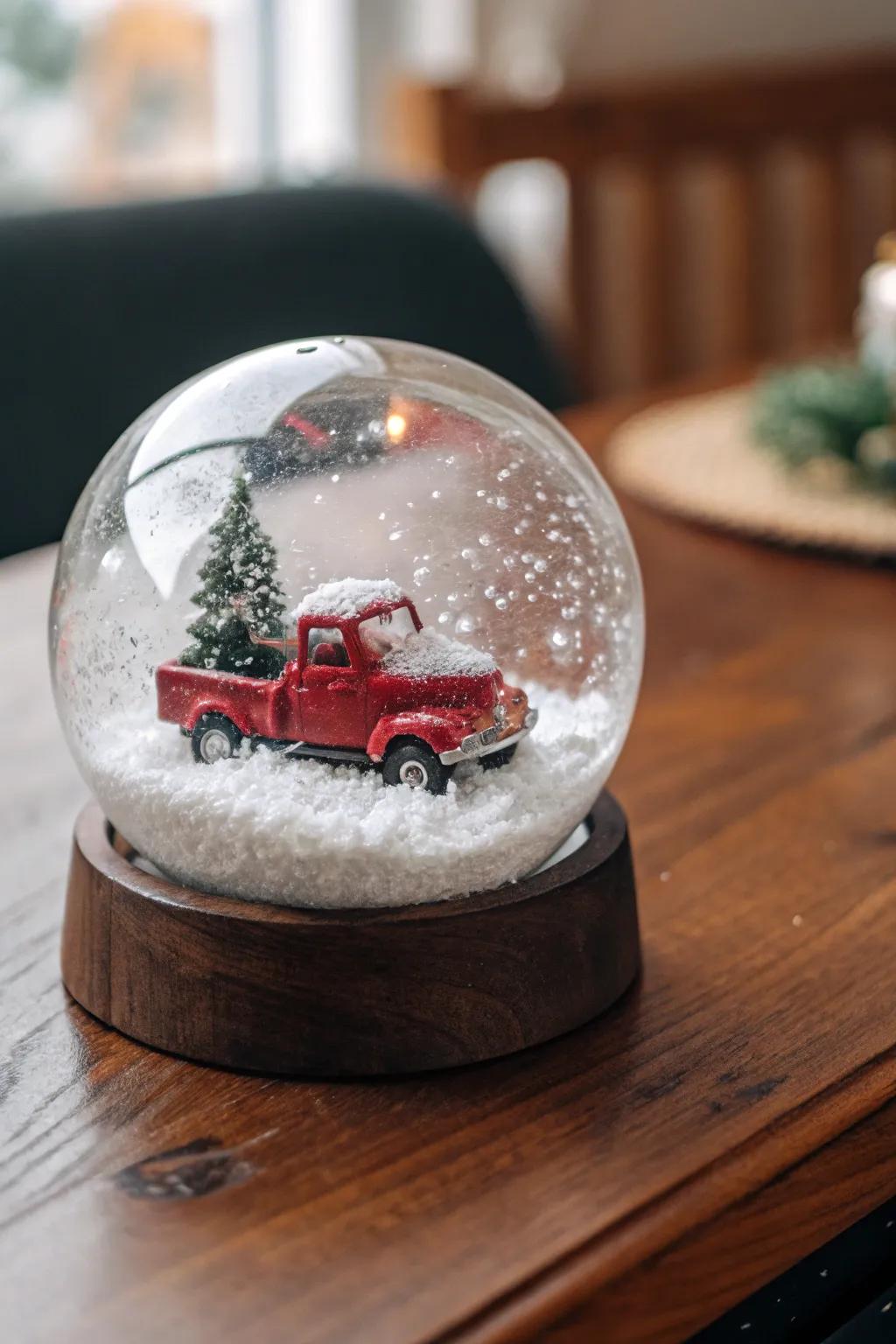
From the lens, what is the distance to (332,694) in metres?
0.45

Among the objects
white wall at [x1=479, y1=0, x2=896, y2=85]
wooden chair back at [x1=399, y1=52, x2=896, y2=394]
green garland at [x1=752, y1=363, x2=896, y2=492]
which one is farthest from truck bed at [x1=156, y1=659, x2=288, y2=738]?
white wall at [x1=479, y1=0, x2=896, y2=85]

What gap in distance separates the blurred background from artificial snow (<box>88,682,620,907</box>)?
49.1 inches

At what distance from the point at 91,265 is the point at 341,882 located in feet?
3.52

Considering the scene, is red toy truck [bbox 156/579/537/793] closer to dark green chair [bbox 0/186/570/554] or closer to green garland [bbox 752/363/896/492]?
green garland [bbox 752/363/896/492]

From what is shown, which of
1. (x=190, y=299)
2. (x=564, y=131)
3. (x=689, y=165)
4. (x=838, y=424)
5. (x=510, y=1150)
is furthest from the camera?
(x=689, y=165)

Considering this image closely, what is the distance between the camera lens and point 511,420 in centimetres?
50

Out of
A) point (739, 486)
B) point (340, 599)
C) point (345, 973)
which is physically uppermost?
point (340, 599)

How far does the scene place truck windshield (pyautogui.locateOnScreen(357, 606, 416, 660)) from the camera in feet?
1.47

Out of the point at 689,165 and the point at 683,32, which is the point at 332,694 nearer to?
the point at 689,165

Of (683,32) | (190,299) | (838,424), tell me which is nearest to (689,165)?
(683,32)

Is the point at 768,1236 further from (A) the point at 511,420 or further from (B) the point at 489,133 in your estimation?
(B) the point at 489,133

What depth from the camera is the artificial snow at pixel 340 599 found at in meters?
0.45

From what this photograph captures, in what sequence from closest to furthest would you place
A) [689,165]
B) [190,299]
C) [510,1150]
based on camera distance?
[510,1150]
[190,299]
[689,165]

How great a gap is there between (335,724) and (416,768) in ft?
0.09
